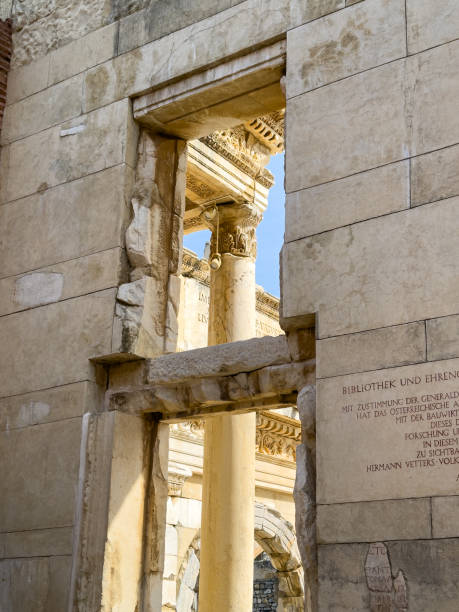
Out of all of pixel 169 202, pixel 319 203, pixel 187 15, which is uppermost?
pixel 187 15

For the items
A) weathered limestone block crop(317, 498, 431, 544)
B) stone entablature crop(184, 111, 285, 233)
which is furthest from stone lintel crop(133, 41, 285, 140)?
weathered limestone block crop(317, 498, 431, 544)

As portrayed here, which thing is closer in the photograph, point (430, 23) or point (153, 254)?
point (430, 23)

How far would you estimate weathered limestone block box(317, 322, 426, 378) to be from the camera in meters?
5.12

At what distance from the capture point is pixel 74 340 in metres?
6.66

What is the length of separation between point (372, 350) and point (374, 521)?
0.97 m

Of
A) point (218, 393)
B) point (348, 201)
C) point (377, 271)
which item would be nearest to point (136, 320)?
point (218, 393)

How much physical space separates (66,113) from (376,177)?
2.97 meters

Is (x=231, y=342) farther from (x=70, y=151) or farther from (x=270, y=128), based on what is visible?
(x=270, y=128)

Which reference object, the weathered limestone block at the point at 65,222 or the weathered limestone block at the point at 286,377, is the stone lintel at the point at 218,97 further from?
the weathered limestone block at the point at 286,377

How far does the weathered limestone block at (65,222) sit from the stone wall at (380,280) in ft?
4.87

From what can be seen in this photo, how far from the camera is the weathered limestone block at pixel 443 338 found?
497cm

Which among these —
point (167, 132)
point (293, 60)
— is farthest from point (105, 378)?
point (293, 60)

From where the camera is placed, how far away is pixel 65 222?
705cm

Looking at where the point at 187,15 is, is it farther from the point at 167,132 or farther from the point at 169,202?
the point at 169,202
